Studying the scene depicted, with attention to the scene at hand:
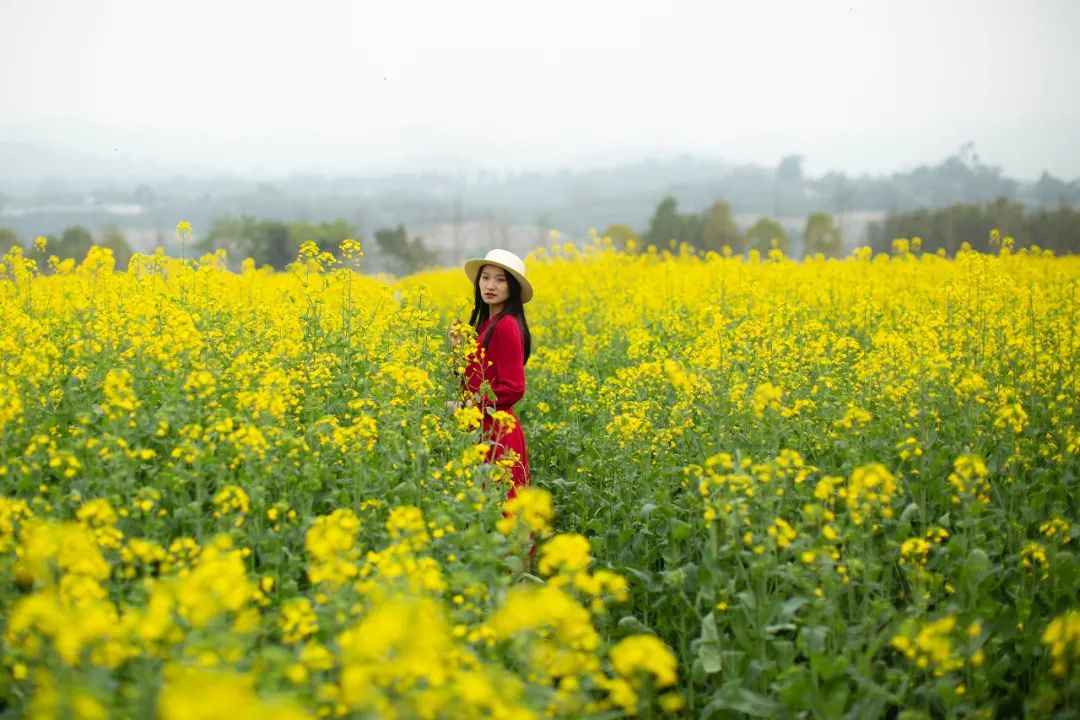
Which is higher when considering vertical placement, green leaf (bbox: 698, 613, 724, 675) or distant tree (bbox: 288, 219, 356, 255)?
distant tree (bbox: 288, 219, 356, 255)

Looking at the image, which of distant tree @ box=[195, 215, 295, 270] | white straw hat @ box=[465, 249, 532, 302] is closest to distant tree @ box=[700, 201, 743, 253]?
distant tree @ box=[195, 215, 295, 270]

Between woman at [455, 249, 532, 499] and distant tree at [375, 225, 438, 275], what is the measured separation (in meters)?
51.0

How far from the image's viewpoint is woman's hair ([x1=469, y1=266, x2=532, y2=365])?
5.91 meters

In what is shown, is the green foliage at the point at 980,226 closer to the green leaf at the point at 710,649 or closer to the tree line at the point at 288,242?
the green leaf at the point at 710,649

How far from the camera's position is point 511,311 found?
6.02 m

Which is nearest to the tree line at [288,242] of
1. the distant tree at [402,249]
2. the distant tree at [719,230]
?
the distant tree at [402,249]

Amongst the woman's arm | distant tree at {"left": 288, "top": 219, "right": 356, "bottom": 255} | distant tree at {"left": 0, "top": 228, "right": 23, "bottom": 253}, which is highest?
distant tree at {"left": 288, "top": 219, "right": 356, "bottom": 255}

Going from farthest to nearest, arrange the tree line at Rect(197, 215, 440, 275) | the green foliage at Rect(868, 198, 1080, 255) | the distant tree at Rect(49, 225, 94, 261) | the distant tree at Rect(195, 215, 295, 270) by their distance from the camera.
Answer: the distant tree at Rect(195, 215, 295, 270) → the tree line at Rect(197, 215, 440, 275) → the green foliage at Rect(868, 198, 1080, 255) → the distant tree at Rect(49, 225, 94, 261)

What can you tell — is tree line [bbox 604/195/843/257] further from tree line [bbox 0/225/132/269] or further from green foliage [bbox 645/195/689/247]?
tree line [bbox 0/225/132/269]

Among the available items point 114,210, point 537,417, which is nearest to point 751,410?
point 537,417

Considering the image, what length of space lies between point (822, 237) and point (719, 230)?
21.1ft

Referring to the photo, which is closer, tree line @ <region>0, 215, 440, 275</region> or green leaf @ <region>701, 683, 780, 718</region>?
green leaf @ <region>701, 683, 780, 718</region>

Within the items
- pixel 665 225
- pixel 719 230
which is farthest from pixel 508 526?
pixel 665 225

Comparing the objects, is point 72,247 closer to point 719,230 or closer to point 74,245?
point 74,245
